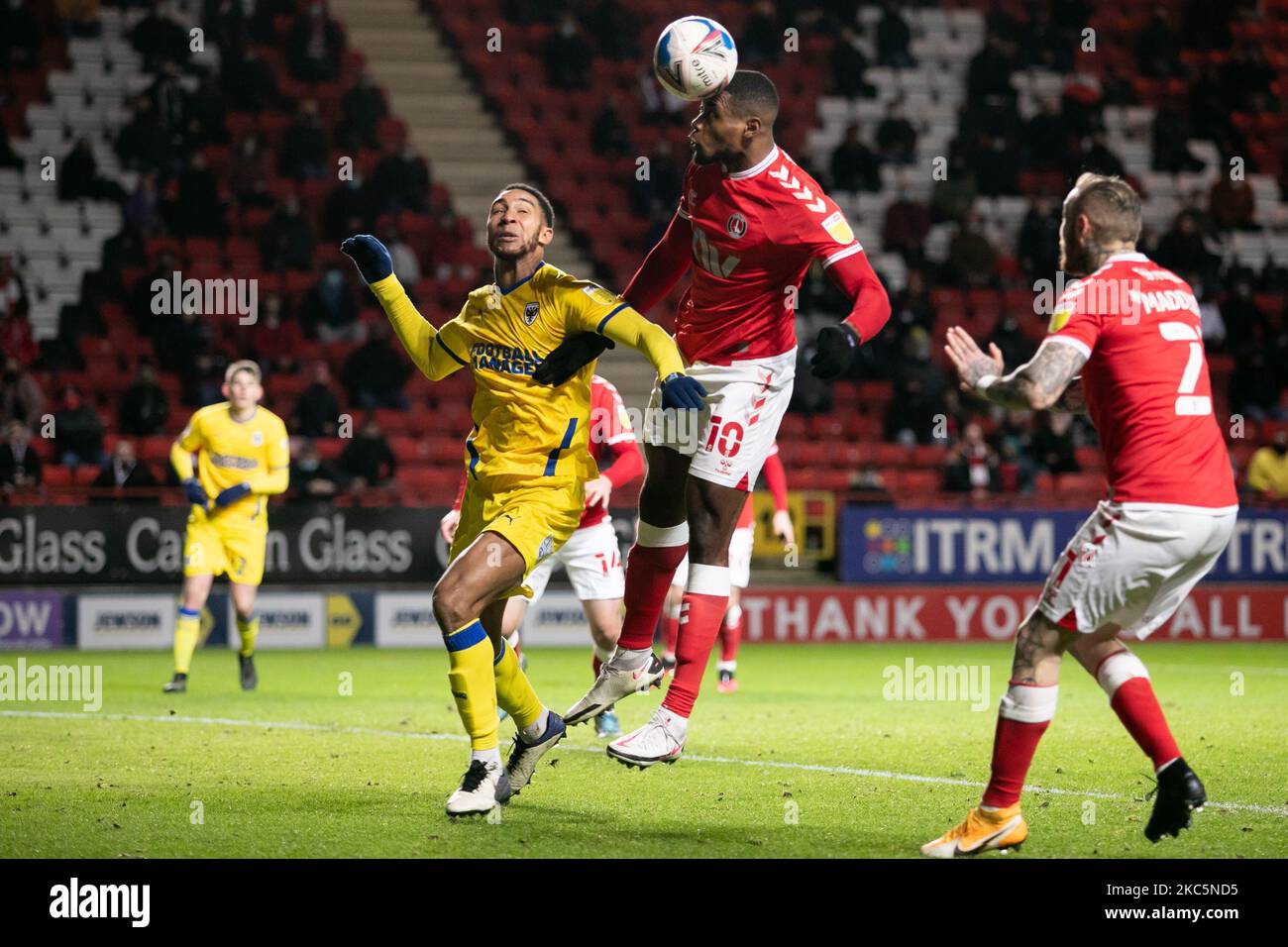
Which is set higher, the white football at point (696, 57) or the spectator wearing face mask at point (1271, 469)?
the white football at point (696, 57)

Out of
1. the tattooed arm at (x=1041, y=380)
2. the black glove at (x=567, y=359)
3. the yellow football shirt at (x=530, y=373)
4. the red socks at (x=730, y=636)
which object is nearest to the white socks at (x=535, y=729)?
the yellow football shirt at (x=530, y=373)

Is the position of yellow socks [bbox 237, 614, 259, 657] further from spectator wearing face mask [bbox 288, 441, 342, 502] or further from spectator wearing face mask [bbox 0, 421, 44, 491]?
spectator wearing face mask [bbox 0, 421, 44, 491]

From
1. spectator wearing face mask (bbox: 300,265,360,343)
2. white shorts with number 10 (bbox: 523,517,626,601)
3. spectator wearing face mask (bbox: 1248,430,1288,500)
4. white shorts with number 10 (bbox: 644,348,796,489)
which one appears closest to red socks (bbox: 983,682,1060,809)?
white shorts with number 10 (bbox: 644,348,796,489)

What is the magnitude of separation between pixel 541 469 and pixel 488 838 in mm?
1521

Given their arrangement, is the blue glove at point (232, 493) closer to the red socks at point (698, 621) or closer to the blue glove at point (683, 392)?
the red socks at point (698, 621)

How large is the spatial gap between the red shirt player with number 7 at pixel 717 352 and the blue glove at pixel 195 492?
6123 mm

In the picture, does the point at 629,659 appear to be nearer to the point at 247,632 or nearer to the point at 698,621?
the point at 698,621

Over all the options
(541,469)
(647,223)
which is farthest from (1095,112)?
(541,469)

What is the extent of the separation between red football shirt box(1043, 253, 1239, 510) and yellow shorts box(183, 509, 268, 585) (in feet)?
27.2

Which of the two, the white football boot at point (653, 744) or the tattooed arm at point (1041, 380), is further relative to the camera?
the white football boot at point (653, 744)

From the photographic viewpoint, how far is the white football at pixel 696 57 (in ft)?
21.2

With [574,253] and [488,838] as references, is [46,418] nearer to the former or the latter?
[574,253]

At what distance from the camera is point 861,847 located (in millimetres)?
5930

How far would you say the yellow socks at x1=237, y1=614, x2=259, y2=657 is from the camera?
41.0 ft
